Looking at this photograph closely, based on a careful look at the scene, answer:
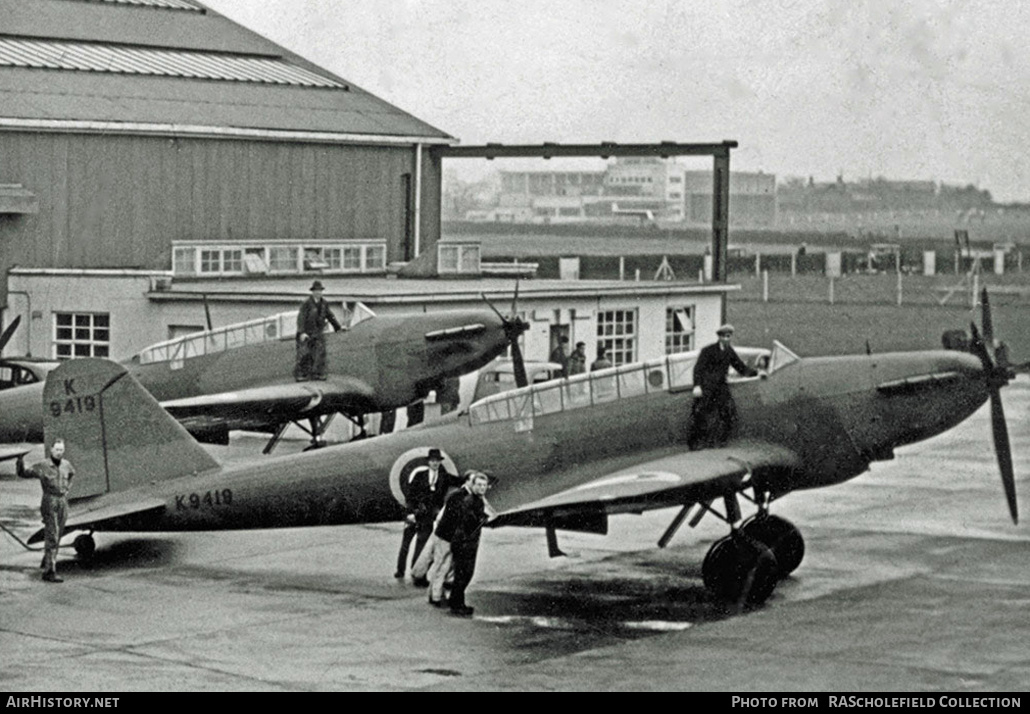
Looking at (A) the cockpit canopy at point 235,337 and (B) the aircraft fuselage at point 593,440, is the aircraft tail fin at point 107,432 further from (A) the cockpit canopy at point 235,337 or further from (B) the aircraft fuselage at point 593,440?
(A) the cockpit canopy at point 235,337

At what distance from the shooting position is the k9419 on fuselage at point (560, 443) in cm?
1805

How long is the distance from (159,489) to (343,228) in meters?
27.6

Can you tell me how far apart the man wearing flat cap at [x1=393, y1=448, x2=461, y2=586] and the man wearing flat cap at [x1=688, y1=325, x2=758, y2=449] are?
2525mm

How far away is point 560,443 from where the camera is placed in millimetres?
18578

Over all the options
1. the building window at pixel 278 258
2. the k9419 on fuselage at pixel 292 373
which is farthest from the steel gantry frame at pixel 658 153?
the k9419 on fuselage at pixel 292 373

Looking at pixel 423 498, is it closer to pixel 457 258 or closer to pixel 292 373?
pixel 292 373

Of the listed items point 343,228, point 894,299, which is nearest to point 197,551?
point 343,228

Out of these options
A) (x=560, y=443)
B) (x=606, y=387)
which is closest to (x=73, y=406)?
(x=560, y=443)

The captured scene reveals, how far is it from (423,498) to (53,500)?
11.8 ft

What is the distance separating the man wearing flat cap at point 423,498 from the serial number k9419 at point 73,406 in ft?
10.9

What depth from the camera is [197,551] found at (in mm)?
19906

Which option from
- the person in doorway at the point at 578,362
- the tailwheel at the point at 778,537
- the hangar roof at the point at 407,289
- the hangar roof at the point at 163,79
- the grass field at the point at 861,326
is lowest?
the grass field at the point at 861,326
